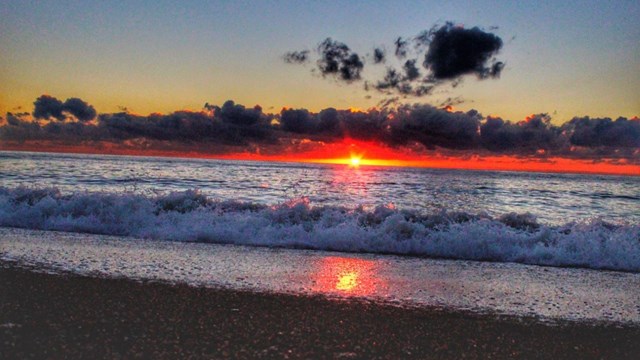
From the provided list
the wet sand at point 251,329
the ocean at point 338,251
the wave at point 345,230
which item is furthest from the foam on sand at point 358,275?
the wave at point 345,230

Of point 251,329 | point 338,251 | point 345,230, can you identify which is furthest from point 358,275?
point 345,230

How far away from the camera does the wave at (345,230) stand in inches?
434

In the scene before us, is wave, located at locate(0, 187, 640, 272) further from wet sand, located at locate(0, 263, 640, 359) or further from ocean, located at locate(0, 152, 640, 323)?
wet sand, located at locate(0, 263, 640, 359)

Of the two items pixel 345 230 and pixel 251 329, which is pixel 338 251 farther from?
pixel 251 329

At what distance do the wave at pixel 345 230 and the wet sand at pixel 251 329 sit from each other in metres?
5.32

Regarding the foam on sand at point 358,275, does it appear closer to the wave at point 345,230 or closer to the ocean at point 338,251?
the ocean at point 338,251

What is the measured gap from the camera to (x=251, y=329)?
4992mm

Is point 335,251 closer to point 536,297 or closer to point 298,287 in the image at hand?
point 298,287

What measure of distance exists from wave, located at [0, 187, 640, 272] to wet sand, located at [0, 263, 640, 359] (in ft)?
17.5

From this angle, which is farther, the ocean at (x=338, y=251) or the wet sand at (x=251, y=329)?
the ocean at (x=338, y=251)

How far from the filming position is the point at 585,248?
36.3ft

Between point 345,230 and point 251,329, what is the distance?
23.5 ft

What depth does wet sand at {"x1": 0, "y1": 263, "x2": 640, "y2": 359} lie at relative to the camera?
14.3ft

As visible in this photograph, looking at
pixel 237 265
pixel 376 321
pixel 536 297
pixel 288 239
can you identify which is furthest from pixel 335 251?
pixel 376 321
